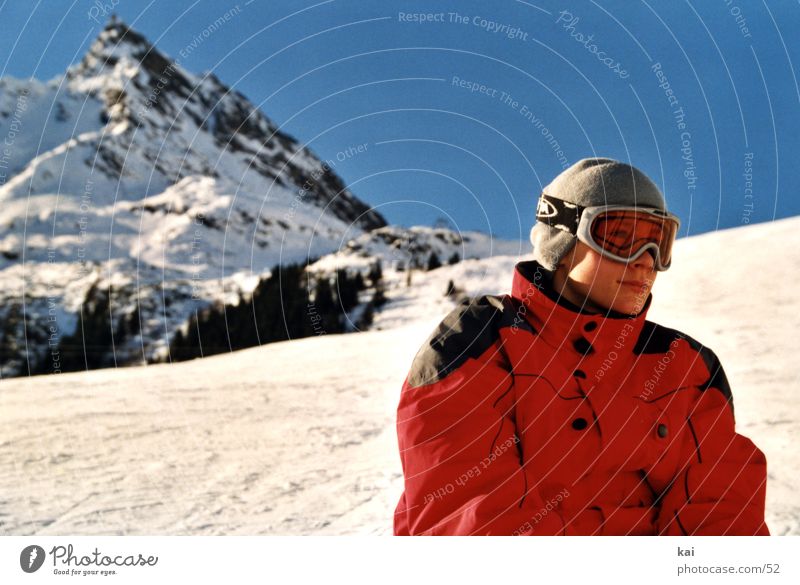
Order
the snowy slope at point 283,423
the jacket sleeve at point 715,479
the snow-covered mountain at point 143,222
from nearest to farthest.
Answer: the jacket sleeve at point 715,479 → the snowy slope at point 283,423 → the snow-covered mountain at point 143,222

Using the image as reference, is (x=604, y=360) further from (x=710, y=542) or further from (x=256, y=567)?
(x=256, y=567)

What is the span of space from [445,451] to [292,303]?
40.0ft

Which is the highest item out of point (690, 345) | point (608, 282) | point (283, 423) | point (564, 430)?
point (608, 282)

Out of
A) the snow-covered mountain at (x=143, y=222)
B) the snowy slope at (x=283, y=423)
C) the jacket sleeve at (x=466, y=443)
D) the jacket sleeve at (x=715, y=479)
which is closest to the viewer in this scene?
the jacket sleeve at (x=466, y=443)

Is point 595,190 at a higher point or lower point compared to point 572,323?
higher

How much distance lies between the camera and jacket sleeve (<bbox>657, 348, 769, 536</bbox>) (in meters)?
1.57

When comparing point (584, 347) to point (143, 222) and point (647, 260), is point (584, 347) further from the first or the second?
point (143, 222)

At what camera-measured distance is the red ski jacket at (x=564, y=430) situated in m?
1.44

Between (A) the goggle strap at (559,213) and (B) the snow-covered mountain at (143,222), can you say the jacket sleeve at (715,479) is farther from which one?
(B) the snow-covered mountain at (143,222)

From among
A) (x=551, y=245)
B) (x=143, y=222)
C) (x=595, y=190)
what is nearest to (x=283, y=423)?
(x=551, y=245)

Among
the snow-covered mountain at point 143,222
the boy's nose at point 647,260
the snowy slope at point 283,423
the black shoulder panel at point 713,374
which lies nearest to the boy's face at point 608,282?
the boy's nose at point 647,260

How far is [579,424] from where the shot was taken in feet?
4.96

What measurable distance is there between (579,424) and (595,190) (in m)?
0.48

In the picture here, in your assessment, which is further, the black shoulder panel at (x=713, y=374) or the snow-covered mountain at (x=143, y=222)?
the snow-covered mountain at (x=143, y=222)
